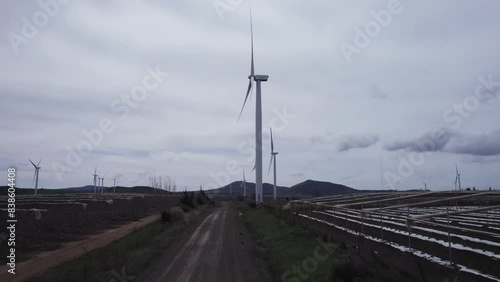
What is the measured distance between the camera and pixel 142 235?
3491cm

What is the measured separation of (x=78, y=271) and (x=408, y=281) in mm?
13263

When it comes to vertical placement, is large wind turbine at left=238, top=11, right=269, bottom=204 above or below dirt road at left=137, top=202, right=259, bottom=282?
above

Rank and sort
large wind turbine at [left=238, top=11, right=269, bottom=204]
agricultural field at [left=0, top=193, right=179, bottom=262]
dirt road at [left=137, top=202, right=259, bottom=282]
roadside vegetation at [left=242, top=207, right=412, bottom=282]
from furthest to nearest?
large wind turbine at [left=238, top=11, right=269, bottom=204]
agricultural field at [left=0, top=193, right=179, bottom=262]
dirt road at [left=137, top=202, right=259, bottom=282]
roadside vegetation at [left=242, top=207, right=412, bottom=282]

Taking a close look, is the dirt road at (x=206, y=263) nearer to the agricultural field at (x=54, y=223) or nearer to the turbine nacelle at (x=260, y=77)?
the agricultural field at (x=54, y=223)

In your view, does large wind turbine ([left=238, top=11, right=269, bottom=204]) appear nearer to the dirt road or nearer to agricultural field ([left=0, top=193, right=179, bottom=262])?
agricultural field ([left=0, top=193, right=179, bottom=262])

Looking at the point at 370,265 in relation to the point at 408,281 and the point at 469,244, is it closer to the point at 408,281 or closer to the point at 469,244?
the point at 408,281

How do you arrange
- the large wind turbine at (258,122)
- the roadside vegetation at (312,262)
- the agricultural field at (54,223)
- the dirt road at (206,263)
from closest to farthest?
the roadside vegetation at (312,262) → the dirt road at (206,263) → the agricultural field at (54,223) → the large wind turbine at (258,122)

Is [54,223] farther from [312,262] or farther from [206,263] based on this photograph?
[312,262]

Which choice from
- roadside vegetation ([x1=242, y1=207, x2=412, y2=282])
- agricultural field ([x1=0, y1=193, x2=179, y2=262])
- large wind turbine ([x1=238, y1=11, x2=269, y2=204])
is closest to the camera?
roadside vegetation ([x1=242, y1=207, x2=412, y2=282])

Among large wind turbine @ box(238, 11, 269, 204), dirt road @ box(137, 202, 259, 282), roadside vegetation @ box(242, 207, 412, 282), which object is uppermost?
large wind turbine @ box(238, 11, 269, 204)

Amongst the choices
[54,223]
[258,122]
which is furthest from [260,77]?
[54,223]

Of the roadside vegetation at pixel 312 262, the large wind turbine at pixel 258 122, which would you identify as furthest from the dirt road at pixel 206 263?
the large wind turbine at pixel 258 122

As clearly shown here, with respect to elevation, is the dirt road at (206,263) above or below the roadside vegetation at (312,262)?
below

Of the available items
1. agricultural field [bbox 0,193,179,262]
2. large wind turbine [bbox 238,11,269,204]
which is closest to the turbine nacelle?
large wind turbine [bbox 238,11,269,204]
